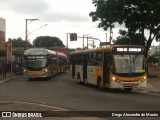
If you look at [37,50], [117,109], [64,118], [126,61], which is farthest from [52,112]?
[37,50]

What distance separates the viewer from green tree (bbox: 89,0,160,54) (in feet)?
148

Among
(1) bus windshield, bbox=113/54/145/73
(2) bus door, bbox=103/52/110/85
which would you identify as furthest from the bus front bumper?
(2) bus door, bbox=103/52/110/85

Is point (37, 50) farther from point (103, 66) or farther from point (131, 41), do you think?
point (103, 66)

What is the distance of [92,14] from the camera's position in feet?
158

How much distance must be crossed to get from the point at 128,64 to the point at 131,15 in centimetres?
1913

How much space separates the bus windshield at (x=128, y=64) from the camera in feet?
91.3

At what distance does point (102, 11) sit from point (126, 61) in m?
19.0

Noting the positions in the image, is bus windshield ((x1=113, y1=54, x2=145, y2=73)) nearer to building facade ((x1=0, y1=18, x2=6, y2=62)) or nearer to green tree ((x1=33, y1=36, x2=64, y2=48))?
building facade ((x1=0, y1=18, x2=6, y2=62))

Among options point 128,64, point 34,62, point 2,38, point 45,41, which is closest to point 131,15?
point 34,62

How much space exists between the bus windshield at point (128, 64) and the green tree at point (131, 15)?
16946 millimetres

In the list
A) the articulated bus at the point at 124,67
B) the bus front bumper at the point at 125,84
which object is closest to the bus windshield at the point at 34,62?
the articulated bus at the point at 124,67

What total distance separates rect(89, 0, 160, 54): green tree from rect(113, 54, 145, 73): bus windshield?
16946 mm

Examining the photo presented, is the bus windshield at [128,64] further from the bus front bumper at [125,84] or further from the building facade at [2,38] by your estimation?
the building facade at [2,38]

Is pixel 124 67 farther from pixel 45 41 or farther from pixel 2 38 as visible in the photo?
pixel 45 41
